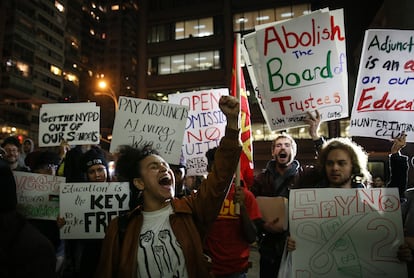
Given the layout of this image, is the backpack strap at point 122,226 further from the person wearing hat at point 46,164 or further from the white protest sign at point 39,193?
the person wearing hat at point 46,164

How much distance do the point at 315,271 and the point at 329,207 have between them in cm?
51

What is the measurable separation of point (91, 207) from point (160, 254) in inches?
66.8

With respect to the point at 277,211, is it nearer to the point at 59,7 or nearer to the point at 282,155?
the point at 282,155

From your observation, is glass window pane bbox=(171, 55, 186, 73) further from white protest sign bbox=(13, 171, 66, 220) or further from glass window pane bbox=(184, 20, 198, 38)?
white protest sign bbox=(13, 171, 66, 220)

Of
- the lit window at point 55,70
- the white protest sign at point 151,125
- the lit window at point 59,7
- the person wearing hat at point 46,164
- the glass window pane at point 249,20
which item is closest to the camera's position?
the white protest sign at point 151,125

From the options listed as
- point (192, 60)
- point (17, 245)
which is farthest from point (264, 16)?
point (17, 245)

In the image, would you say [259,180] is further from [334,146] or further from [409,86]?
[409,86]

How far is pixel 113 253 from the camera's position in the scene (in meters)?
2.56

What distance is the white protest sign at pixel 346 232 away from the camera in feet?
8.54

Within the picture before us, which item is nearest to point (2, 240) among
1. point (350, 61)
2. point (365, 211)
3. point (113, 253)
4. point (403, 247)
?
point (113, 253)

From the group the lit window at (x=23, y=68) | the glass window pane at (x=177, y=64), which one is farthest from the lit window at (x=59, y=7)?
the glass window pane at (x=177, y=64)

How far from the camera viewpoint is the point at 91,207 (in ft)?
12.7

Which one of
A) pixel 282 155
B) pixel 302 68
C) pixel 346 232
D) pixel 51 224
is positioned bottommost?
pixel 51 224

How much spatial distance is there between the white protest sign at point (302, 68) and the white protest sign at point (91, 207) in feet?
6.52
